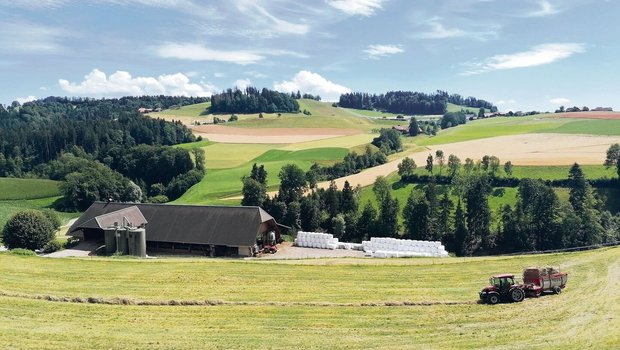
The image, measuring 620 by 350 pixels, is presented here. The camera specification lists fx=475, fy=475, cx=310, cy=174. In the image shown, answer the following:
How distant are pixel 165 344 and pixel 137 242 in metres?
33.3

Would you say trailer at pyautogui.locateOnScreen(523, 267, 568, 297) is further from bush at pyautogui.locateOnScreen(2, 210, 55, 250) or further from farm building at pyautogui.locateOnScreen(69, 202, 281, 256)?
bush at pyautogui.locateOnScreen(2, 210, 55, 250)

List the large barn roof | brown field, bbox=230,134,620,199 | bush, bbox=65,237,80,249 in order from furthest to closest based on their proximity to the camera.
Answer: brown field, bbox=230,134,620,199 < bush, bbox=65,237,80,249 < the large barn roof

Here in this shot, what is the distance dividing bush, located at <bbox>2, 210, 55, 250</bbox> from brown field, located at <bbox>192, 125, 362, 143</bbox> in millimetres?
102083

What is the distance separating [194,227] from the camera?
2168 inches

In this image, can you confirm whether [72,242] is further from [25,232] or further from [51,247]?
[25,232]

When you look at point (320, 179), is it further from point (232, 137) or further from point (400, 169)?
point (232, 137)

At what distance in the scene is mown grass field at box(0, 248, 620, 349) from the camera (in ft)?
66.9

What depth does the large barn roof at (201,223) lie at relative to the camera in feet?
175

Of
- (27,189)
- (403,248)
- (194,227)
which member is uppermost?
(27,189)

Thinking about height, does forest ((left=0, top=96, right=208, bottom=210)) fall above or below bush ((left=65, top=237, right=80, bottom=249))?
above

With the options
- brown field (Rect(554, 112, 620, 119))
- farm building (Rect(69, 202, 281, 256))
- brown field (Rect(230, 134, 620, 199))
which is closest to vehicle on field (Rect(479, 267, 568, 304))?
farm building (Rect(69, 202, 281, 256))

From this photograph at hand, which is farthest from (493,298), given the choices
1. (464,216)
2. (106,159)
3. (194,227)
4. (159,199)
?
(106,159)

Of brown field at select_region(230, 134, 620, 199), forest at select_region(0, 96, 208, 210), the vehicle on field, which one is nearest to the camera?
the vehicle on field

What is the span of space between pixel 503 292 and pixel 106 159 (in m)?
130
